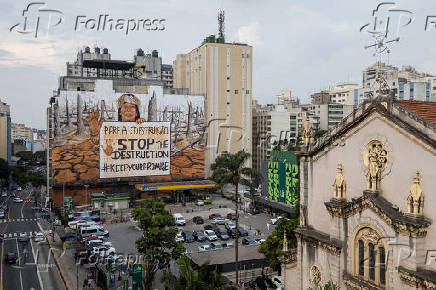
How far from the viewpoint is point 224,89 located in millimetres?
87750

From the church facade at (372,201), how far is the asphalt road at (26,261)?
23937 mm

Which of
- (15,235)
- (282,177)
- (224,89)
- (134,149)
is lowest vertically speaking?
(15,235)

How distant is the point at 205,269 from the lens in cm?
2767

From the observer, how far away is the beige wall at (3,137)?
114188 millimetres

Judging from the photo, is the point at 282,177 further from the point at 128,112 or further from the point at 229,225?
the point at 128,112

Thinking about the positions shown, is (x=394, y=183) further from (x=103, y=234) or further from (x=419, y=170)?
(x=103, y=234)

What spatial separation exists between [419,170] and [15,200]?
82732 millimetres

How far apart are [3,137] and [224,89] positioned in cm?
7195

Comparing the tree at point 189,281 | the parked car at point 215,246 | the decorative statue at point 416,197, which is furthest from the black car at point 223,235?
the decorative statue at point 416,197

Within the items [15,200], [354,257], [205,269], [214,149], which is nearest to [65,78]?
[15,200]

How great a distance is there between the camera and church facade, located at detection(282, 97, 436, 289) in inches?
693

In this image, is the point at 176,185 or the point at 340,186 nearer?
the point at 340,186

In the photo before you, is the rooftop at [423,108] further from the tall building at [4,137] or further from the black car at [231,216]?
the tall building at [4,137]

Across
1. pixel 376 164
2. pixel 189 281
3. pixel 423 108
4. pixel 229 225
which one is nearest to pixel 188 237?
pixel 229 225
